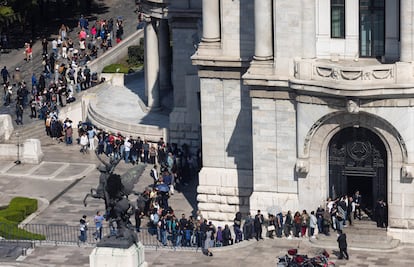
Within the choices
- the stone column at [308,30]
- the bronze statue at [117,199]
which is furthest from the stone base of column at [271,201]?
the bronze statue at [117,199]

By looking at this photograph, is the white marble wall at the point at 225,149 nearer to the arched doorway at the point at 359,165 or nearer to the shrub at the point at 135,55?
the arched doorway at the point at 359,165

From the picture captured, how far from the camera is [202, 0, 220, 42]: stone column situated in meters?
91.8

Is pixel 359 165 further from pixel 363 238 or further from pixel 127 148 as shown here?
pixel 127 148

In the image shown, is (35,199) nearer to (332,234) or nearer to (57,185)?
(57,185)

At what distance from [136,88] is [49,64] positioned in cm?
945

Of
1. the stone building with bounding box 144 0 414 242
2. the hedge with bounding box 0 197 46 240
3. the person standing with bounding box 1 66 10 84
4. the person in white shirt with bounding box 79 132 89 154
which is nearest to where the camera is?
the stone building with bounding box 144 0 414 242

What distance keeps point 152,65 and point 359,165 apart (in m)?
27.4

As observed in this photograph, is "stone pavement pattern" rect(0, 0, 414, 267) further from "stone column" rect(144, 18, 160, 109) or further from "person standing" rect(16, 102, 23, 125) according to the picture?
"stone column" rect(144, 18, 160, 109)

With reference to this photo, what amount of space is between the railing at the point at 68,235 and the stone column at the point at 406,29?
14886mm

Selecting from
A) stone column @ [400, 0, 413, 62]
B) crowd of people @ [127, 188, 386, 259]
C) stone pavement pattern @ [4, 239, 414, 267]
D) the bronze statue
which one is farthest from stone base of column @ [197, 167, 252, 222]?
the bronze statue

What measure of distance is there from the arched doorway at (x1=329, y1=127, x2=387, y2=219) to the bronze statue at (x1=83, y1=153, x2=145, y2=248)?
43.8 ft

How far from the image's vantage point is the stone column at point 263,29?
88.0m

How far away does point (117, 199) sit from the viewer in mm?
77812

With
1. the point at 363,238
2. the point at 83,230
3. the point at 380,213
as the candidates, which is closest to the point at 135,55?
the point at 83,230
